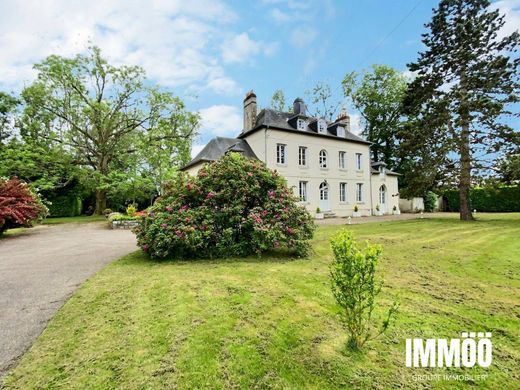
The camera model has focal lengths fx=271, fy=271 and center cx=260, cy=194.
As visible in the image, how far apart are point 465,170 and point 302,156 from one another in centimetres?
1045

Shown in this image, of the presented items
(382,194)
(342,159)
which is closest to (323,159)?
(342,159)

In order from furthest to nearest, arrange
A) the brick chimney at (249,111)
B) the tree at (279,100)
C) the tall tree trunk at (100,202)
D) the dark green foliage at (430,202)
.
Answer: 1. the tree at (279,100)
2. the dark green foliage at (430,202)
3. the tall tree trunk at (100,202)
4. the brick chimney at (249,111)

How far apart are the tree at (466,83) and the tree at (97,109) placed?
65.1ft

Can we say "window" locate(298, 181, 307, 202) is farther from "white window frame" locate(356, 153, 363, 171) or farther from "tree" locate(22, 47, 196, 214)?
"tree" locate(22, 47, 196, 214)

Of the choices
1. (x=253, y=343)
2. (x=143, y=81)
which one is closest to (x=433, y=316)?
(x=253, y=343)

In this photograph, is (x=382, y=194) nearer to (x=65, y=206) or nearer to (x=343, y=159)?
(x=343, y=159)

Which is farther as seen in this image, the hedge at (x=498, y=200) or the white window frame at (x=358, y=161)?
the white window frame at (x=358, y=161)

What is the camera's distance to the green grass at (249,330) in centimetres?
226

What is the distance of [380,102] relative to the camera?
101ft

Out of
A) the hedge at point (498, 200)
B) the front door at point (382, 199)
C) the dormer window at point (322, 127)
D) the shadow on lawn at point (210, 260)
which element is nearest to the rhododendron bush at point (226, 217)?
the shadow on lawn at point (210, 260)

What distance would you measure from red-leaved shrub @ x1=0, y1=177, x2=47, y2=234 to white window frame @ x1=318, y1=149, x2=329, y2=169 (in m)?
18.4

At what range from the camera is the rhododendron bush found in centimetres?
648

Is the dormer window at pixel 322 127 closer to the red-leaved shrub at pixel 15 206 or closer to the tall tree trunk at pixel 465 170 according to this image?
the tall tree trunk at pixel 465 170

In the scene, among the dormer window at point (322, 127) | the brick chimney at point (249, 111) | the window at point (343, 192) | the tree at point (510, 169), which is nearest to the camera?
the tree at point (510, 169)
